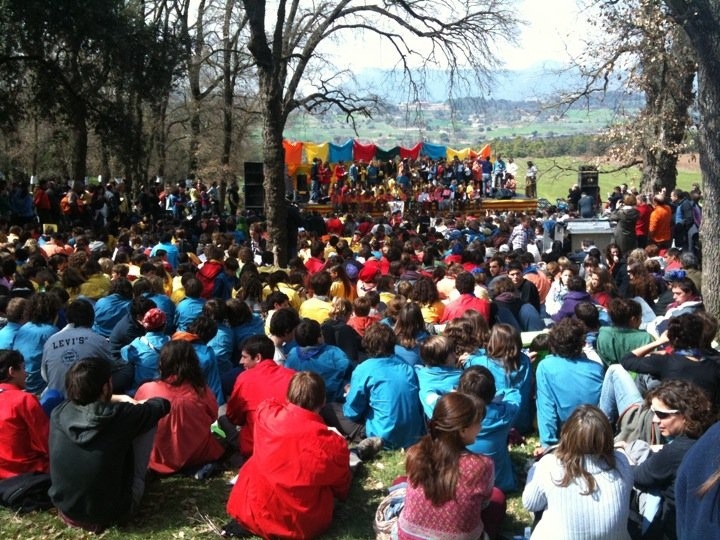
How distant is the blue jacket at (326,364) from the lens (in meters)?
6.29

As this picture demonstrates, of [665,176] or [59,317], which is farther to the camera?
[665,176]

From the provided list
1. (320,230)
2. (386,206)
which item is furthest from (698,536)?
(386,206)

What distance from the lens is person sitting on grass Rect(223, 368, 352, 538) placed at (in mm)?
4379

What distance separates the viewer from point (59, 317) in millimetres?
7465

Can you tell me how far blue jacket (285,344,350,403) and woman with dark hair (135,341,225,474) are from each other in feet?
3.39

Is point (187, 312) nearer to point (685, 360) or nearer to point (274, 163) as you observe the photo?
point (685, 360)

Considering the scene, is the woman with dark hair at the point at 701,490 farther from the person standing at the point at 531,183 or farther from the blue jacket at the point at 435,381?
the person standing at the point at 531,183

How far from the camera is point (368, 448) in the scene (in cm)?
569

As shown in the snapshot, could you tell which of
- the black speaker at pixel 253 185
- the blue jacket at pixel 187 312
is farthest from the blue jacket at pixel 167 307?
the black speaker at pixel 253 185

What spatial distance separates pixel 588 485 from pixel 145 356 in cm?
384

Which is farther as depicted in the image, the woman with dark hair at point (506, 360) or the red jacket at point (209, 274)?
the red jacket at point (209, 274)

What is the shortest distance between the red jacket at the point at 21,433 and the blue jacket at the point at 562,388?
3.41 meters

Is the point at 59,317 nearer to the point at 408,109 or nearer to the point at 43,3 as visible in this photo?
the point at 43,3

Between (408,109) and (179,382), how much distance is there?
48.3ft
